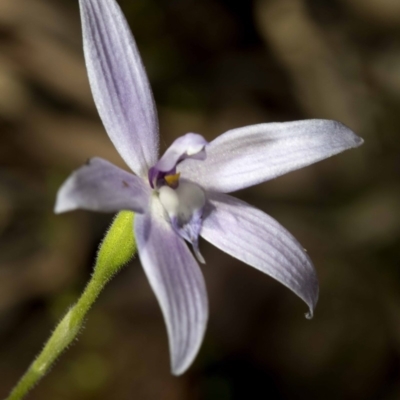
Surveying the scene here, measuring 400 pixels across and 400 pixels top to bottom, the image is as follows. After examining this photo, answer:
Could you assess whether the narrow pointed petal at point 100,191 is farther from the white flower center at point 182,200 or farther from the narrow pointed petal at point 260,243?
the narrow pointed petal at point 260,243

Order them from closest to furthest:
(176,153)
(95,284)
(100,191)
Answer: (100,191) < (176,153) < (95,284)

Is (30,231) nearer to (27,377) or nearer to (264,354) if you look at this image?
(264,354)

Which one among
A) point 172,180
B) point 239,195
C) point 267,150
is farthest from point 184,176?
point 239,195

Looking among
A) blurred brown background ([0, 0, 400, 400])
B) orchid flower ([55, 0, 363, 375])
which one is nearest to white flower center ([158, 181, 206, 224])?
orchid flower ([55, 0, 363, 375])

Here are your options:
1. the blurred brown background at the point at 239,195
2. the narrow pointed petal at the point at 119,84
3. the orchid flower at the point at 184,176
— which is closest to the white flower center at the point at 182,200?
the orchid flower at the point at 184,176

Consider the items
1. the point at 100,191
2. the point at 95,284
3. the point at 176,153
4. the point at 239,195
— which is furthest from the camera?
the point at 239,195

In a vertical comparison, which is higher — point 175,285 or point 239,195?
point 175,285

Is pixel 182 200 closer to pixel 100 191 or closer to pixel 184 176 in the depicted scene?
pixel 184 176
